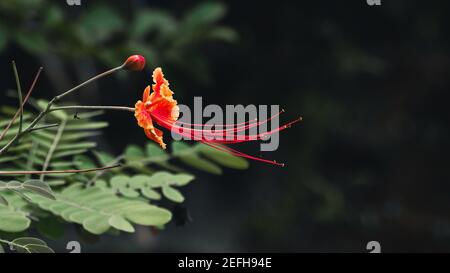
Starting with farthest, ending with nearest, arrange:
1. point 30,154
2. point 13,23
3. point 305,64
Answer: point 305,64
point 13,23
point 30,154

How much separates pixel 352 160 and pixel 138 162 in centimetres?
265

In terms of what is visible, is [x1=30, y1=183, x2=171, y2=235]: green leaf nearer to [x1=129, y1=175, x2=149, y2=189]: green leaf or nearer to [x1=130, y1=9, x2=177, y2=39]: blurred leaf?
[x1=129, y1=175, x2=149, y2=189]: green leaf

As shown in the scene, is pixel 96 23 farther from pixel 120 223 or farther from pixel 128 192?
pixel 120 223

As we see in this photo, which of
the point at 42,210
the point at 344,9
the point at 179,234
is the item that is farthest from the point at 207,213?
the point at 42,210

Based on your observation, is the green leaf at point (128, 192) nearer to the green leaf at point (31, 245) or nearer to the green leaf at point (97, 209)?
the green leaf at point (97, 209)

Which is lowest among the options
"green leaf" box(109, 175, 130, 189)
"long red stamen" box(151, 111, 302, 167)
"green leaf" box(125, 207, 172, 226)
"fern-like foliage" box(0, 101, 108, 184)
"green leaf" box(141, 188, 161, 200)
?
"green leaf" box(125, 207, 172, 226)

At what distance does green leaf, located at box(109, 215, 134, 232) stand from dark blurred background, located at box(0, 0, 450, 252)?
2.24 meters

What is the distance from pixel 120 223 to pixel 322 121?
273 cm

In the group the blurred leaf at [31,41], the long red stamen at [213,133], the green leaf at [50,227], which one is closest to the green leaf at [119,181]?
the green leaf at [50,227]

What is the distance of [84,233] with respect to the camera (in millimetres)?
1042

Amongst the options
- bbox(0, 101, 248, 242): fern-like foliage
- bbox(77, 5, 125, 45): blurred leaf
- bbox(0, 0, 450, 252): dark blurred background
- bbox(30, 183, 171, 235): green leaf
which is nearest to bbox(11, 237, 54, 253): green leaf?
bbox(0, 101, 248, 242): fern-like foliage

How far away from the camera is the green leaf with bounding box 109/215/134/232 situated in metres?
0.91

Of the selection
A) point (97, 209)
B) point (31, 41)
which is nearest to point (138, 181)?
point (97, 209)

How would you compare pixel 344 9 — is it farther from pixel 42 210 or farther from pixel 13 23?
pixel 42 210
